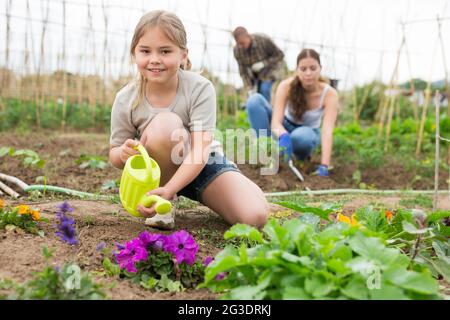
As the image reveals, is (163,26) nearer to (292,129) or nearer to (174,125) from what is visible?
(174,125)

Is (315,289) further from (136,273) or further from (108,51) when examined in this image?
(108,51)

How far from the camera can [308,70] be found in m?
4.15

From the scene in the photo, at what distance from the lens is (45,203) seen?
100.0 inches

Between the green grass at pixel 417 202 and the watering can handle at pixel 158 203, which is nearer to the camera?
the watering can handle at pixel 158 203

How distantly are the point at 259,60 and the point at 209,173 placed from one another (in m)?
3.51

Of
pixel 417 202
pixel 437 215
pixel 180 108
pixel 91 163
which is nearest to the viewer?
pixel 437 215

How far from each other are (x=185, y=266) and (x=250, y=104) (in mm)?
3121

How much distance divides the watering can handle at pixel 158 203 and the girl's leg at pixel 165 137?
344 millimetres

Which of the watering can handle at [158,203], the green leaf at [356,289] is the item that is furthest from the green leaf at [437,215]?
the watering can handle at [158,203]

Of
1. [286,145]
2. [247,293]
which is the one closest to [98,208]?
[247,293]

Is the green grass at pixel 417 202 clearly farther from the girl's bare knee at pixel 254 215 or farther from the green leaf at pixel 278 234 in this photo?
the green leaf at pixel 278 234

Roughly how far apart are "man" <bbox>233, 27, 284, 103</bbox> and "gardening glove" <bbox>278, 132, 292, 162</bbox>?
1.47m

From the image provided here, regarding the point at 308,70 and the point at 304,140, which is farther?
the point at 304,140

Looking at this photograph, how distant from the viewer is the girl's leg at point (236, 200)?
222cm
